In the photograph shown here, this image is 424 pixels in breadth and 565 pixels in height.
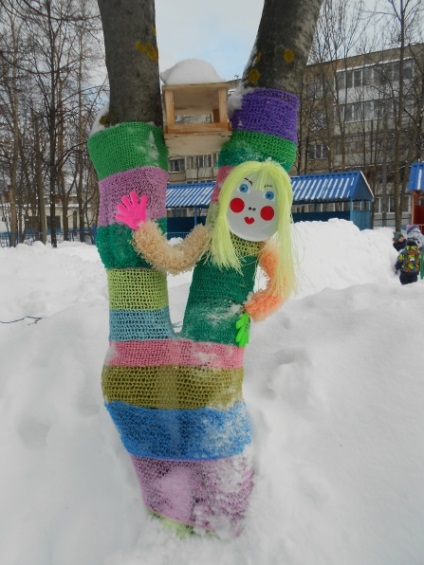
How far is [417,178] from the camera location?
490 inches

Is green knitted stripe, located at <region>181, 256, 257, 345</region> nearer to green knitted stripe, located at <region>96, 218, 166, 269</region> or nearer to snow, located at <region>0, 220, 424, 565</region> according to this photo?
green knitted stripe, located at <region>96, 218, 166, 269</region>

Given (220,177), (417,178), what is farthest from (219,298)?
(417,178)

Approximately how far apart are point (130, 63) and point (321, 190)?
A: 13.4 meters

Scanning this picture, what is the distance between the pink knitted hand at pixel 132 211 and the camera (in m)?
1.74

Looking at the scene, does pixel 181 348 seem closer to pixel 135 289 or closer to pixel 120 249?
pixel 135 289

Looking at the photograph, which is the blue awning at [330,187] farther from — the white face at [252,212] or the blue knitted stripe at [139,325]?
the blue knitted stripe at [139,325]

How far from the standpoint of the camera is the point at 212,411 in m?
1.76

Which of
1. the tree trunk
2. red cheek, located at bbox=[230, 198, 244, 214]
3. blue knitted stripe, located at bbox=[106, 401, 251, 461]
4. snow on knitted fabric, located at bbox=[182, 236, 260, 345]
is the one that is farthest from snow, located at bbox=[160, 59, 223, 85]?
blue knitted stripe, located at bbox=[106, 401, 251, 461]

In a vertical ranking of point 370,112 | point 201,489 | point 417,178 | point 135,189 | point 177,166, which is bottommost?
point 201,489

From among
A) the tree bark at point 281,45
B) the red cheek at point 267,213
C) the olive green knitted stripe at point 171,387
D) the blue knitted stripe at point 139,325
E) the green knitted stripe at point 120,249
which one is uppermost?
the tree bark at point 281,45

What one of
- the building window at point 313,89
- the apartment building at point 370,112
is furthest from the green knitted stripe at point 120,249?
the building window at point 313,89

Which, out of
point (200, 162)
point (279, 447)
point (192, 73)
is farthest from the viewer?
point (200, 162)

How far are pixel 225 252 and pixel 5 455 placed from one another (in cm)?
163

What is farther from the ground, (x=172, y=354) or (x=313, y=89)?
(x=313, y=89)
